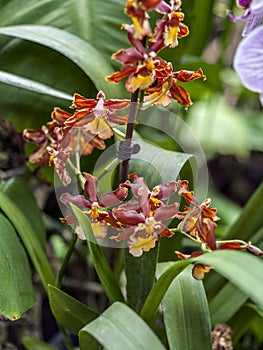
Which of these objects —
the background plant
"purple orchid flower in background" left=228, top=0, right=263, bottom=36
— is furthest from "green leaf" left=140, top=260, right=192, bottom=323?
"purple orchid flower in background" left=228, top=0, right=263, bottom=36

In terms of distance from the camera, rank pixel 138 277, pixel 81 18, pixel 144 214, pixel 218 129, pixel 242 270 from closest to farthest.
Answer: pixel 242 270 < pixel 144 214 < pixel 138 277 < pixel 81 18 < pixel 218 129

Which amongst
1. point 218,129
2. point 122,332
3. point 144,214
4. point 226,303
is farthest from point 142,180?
point 218,129

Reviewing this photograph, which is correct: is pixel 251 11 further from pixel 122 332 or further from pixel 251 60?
pixel 122 332

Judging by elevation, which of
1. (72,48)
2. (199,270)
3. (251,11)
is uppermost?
(251,11)

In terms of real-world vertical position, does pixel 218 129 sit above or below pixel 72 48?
below

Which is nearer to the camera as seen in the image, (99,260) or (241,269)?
(241,269)

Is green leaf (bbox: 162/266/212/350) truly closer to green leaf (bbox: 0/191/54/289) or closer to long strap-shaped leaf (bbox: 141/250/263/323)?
long strap-shaped leaf (bbox: 141/250/263/323)

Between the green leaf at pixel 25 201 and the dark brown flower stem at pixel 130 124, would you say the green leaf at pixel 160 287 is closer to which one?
the dark brown flower stem at pixel 130 124
